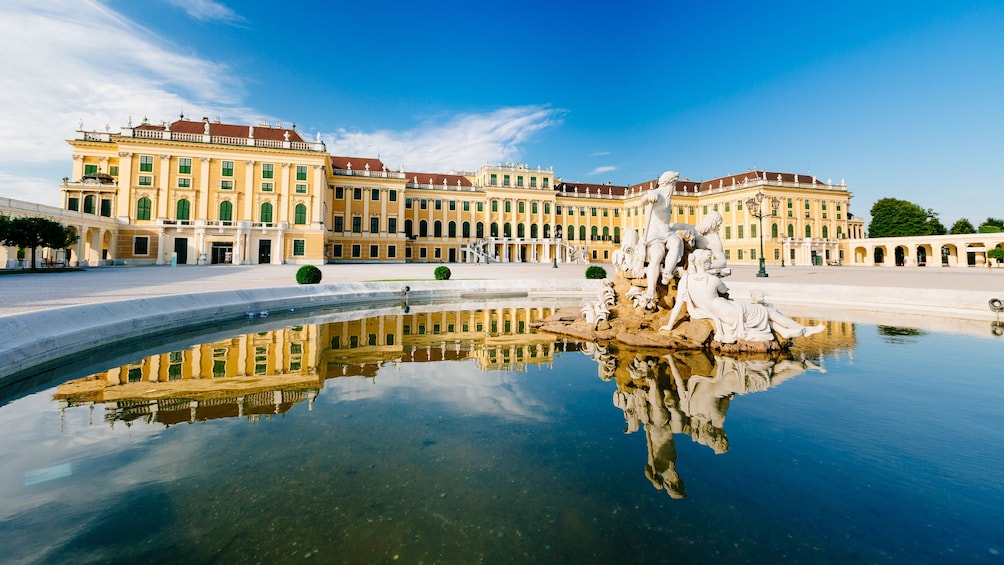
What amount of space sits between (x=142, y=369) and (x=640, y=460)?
6.06 metres

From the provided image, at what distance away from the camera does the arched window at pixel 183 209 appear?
3434 centimetres

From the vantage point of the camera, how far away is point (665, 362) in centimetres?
580

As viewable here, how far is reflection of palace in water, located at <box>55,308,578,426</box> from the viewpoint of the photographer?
4184 millimetres

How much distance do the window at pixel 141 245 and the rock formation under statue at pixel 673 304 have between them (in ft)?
125

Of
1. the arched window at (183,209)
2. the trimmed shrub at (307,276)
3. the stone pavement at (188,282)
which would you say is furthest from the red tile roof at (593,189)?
the trimmed shrub at (307,276)

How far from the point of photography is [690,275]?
7.35m

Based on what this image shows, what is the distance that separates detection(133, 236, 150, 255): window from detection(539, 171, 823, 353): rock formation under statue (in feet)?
125

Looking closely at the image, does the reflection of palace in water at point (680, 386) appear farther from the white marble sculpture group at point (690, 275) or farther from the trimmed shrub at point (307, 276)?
the trimmed shrub at point (307, 276)

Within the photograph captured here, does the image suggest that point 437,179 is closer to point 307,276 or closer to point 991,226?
point 307,276

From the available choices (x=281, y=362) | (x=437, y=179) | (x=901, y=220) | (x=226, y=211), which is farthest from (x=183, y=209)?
(x=901, y=220)

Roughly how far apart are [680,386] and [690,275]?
3.21 metres

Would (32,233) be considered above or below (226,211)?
below

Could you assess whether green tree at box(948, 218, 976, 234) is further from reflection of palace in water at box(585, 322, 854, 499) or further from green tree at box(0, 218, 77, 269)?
green tree at box(0, 218, 77, 269)

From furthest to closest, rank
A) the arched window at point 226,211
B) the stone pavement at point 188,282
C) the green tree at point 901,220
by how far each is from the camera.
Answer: the green tree at point 901,220 < the arched window at point 226,211 < the stone pavement at point 188,282
